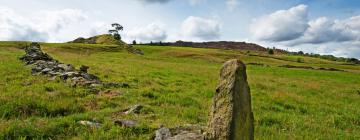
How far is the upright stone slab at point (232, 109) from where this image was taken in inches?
278

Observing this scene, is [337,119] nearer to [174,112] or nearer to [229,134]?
[174,112]

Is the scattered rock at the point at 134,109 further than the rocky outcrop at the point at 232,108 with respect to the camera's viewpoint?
Yes

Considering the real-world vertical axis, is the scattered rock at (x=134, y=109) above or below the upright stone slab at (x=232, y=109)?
below

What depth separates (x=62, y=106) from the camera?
1327cm

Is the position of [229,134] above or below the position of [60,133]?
above

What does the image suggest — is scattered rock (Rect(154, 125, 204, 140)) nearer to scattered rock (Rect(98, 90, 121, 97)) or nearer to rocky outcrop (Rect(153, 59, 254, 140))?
rocky outcrop (Rect(153, 59, 254, 140))

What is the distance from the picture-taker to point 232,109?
277 inches

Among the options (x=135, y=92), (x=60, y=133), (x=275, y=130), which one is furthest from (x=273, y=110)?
(x=60, y=133)

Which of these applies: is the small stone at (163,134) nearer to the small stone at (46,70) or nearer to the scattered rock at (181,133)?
the scattered rock at (181,133)

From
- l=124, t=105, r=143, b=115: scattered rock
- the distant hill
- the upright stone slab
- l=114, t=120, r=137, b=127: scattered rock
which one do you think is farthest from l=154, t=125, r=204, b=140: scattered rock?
the distant hill

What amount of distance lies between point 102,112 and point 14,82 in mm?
8434

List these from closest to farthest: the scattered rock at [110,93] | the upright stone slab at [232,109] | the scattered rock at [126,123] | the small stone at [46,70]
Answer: the upright stone slab at [232,109] < the scattered rock at [126,123] < the scattered rock at [110,93] < the small stone at [46,70]

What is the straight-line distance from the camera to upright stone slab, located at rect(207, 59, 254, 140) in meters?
7.05

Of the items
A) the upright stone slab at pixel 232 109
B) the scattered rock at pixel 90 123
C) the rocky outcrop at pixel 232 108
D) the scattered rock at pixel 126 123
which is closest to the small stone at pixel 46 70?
the scattered rock at pixel 90 123
